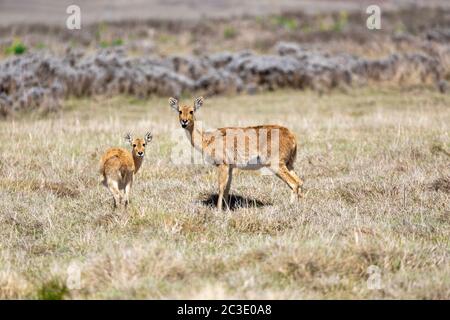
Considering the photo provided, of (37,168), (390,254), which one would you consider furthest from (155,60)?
(390,254)

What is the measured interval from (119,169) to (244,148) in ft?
5.58

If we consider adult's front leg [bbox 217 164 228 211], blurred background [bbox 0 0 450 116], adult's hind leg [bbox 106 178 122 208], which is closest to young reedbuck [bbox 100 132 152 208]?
adult's hind leg [bbox 106 178 122 208]

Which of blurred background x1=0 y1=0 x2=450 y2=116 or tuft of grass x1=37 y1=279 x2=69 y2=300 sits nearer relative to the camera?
tuft of grass x1=37 y1=279 x2=69 y2=300

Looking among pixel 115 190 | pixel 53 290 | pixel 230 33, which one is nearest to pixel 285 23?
pixel 230 33

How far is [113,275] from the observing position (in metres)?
6.59

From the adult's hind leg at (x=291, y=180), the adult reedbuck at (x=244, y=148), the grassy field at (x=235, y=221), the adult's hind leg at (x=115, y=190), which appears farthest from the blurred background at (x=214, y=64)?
the adult's hind leg at (x=291, y=180)

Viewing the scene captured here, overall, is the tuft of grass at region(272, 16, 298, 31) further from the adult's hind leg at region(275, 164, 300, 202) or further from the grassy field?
the adult's hind leg at region(275, 164, 300, 202)

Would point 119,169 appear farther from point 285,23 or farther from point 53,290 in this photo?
point 285,23

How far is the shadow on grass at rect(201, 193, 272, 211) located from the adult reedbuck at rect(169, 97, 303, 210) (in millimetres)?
145

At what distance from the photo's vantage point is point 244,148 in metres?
9.66

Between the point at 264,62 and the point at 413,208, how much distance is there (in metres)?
17.0

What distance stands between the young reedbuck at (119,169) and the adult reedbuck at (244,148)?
0.75m

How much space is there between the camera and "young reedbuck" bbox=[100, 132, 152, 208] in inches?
360

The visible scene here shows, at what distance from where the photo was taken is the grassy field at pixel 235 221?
260 inches
